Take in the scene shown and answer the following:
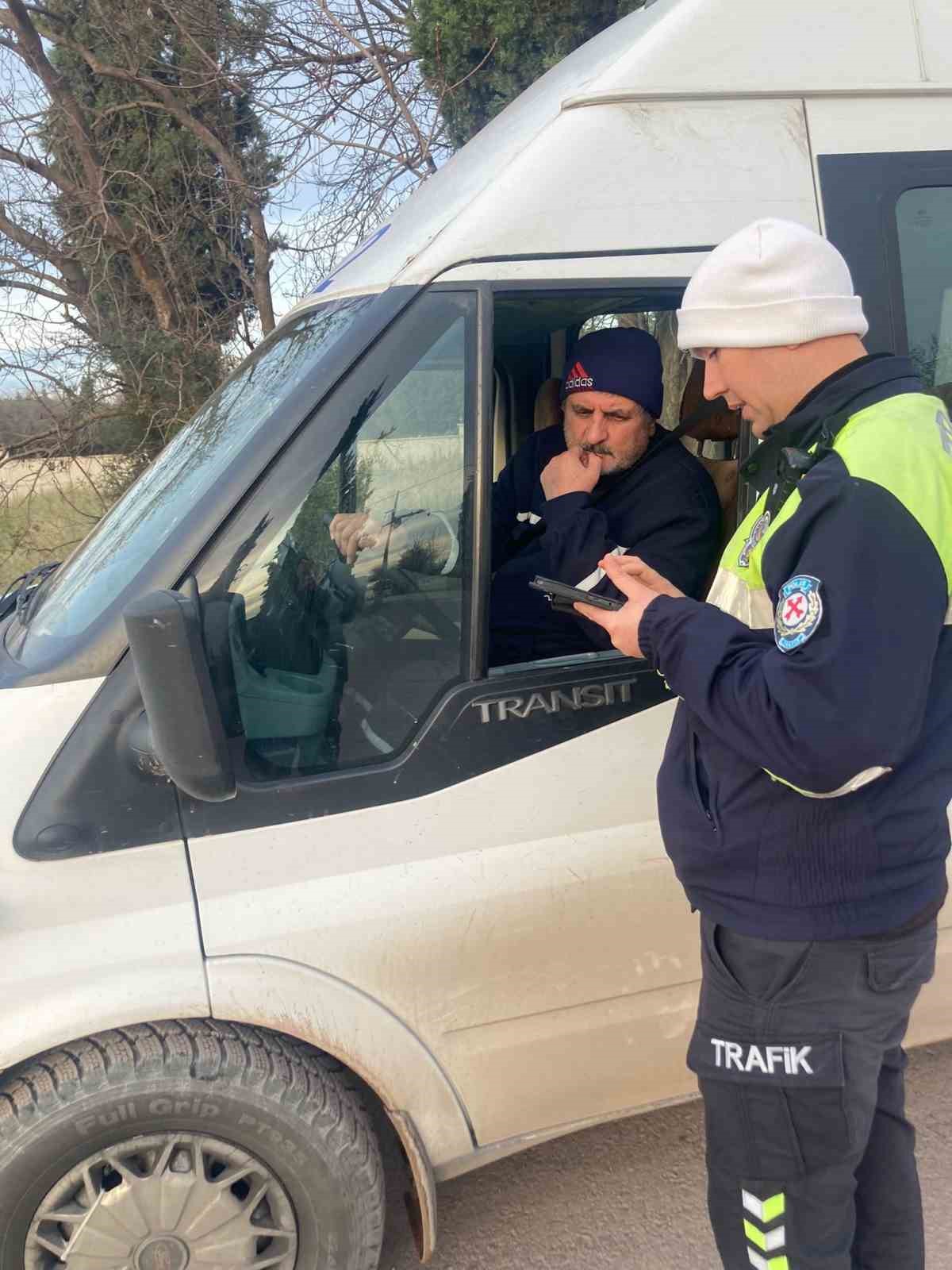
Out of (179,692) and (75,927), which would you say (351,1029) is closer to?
(75,927)

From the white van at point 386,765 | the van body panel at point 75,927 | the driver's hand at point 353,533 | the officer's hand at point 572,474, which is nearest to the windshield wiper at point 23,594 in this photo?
the white van at point 386,765

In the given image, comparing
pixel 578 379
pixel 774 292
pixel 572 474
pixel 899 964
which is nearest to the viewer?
pixel 774 292

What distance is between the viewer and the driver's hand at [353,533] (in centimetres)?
196

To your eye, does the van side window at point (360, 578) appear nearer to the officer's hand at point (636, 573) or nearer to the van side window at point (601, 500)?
the van side window at point (601, 500)

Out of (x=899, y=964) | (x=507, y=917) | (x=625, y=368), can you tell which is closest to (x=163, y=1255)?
(x=507, y=917)

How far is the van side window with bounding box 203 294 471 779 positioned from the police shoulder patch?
2.41 feet

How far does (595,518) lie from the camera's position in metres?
2.12

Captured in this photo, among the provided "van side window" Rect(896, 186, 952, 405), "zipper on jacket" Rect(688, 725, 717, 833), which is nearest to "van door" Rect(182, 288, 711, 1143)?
"zipper on jacket" Rect(688, 725, 717, 833)

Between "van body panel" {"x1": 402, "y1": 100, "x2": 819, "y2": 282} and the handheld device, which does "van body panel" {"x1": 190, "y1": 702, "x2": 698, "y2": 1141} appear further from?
"van body panel" {"x1": 402, "y1": 100, "x2": 819, "y2": 282}

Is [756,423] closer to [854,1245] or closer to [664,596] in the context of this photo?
[664,596]

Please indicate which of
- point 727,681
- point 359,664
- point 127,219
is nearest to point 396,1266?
point 359,664

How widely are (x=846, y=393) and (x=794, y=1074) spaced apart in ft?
3.26

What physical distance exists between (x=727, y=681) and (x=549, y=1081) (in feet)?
3.54

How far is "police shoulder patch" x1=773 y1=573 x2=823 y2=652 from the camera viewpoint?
1.34 meters
